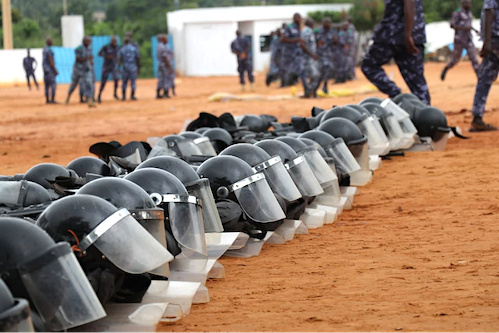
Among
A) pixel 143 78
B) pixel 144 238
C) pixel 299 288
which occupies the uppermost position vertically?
pixel 144 238

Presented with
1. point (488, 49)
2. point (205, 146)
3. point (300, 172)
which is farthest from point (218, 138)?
point (488, 49)

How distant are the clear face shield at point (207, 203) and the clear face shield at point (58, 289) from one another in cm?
165

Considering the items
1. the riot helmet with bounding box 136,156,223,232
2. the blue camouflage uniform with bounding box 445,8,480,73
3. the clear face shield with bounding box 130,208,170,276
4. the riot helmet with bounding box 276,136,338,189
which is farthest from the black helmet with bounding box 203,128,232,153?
the blue camouflage uniform with bounding box 445,8,480,73

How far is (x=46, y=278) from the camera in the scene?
135 inches

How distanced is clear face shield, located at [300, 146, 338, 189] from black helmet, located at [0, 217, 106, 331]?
3364 mm

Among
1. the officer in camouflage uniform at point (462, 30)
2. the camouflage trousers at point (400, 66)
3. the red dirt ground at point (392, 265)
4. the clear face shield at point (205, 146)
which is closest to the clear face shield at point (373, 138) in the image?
the red dirt ground at point (392, 265)

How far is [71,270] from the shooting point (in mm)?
3494

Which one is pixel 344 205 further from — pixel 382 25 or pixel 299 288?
pixel 382 25

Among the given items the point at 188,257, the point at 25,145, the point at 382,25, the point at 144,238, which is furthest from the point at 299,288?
the point at 25,145

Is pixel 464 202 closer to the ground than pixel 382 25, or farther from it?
closer to the ground

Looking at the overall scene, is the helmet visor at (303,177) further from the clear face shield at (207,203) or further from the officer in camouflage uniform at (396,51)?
the officer in camouflage uniform at (396,51)

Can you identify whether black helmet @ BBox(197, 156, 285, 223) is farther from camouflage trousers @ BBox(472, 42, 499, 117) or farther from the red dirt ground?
camouflage trousers @ BBox(472, 42, 499, 117)

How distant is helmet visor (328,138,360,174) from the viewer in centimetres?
740

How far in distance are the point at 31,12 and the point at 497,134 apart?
69959mm
